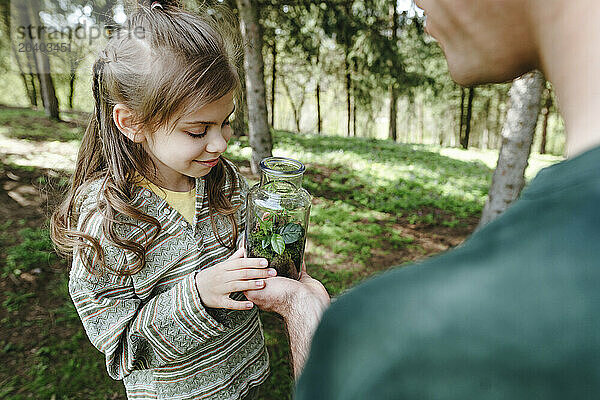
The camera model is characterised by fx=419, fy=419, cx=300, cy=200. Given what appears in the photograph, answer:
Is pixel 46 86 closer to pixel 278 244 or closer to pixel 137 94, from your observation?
pixel 137 94

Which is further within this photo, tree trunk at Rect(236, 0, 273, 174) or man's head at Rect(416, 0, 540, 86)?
tree trunk at Rect(236, 0, 273, 174)

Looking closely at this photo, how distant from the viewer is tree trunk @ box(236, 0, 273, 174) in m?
6.29

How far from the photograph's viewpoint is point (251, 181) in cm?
684

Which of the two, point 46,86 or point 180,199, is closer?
point 180,199

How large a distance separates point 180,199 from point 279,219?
0.48 metres

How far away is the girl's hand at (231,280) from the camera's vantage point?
154 centimetres

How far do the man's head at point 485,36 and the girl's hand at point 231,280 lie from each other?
39.0 inches

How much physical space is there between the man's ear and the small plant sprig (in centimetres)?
60

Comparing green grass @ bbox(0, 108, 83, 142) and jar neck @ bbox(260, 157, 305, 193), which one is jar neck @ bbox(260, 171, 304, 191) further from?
green grass @ bbox(0, 108, 83, 142)

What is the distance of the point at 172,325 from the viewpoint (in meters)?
1.60

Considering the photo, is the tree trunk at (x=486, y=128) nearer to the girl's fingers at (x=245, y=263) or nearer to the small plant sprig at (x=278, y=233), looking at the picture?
the small plant sprig at (x=278, y=233)

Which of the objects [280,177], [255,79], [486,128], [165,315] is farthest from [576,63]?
[486,128]

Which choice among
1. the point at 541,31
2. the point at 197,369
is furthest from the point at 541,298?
the point at 197,369

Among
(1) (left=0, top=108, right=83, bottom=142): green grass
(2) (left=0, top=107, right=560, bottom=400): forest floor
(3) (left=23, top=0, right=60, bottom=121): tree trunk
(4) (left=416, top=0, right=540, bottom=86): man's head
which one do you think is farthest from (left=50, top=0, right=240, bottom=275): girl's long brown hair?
(3) (left=23, top=0, right=60, bottom=121): tree trunk
